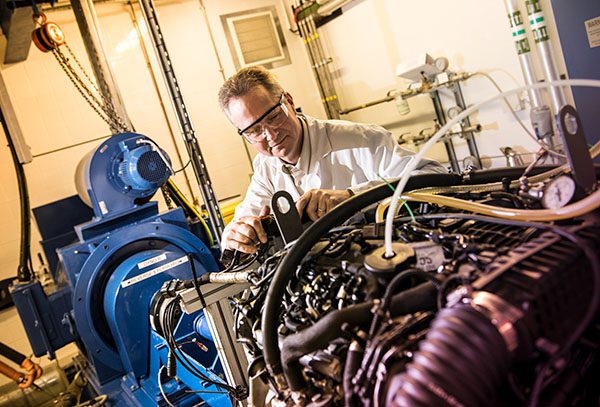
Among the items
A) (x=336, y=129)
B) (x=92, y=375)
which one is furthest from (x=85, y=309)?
(x=336, y=129)

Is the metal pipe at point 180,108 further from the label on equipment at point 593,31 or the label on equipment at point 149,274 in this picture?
the label on equipment at point 593,31

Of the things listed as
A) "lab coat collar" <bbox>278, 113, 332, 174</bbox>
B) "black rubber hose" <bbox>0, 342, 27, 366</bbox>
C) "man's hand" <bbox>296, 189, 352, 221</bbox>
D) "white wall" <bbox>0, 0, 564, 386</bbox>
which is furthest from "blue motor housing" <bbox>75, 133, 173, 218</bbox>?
"white wall" <bbox>0, 0, 564, 386</bbox>

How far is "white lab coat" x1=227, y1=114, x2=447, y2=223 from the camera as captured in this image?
2.02m

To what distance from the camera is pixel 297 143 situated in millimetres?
2100

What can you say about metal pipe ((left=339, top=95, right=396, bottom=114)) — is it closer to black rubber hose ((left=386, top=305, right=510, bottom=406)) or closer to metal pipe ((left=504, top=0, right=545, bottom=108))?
metal pipe ((left=504, top=0, right=545, bottom=108))

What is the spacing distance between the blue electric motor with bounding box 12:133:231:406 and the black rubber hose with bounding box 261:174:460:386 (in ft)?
4.62

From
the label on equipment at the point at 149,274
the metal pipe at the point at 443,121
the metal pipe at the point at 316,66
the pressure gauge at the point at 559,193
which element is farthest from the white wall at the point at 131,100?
the pressure gauge at the point at 559,193

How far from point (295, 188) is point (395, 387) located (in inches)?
67.3

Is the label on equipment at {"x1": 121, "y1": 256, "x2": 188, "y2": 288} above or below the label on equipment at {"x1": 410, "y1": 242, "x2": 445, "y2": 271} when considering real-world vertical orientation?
below

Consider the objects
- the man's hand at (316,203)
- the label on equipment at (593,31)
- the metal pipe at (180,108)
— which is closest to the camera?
the man's hand at (316,203)

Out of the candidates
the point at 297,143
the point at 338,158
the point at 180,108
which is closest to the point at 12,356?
Answer: the point at 180,108

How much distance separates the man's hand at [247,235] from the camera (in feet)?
4.32

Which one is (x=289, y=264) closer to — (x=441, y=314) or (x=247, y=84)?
(x=441, y=314)

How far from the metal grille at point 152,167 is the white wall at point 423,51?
8.55 ft
